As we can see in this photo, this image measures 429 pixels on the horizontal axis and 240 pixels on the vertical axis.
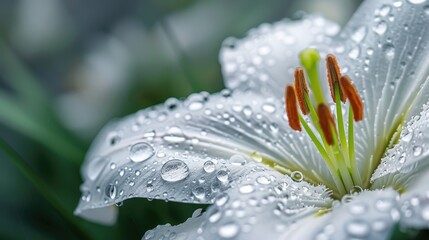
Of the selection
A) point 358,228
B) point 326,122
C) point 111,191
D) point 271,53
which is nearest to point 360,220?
point 358,228

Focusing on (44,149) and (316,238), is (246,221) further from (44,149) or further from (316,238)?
(44,149)

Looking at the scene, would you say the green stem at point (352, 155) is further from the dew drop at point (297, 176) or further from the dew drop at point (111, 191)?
the dew drop at point (111, 191)

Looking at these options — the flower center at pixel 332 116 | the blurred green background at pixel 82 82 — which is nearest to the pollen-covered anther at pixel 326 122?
the flower center at pixel 332 116

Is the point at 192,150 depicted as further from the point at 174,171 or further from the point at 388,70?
the point at 388,70

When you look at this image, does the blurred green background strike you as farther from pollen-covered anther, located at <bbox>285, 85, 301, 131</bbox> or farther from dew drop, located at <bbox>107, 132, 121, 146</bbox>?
pollen-covered anther, located at <bbox>285, 85, 301, 131</bbox>

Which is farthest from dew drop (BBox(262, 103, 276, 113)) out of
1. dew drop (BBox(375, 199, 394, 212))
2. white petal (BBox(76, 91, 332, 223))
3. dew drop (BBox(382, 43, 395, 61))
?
dew drop (BBox(375, 199, 394, 212))

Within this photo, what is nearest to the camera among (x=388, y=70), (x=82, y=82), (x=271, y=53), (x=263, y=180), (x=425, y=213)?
(x=425, y=213)
